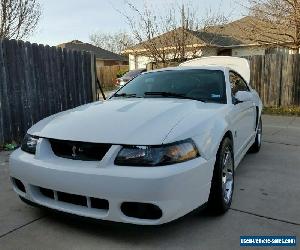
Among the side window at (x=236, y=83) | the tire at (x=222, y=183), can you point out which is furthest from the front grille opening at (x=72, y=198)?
the side window at (x=236, y=83)

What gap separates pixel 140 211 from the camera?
2643mm

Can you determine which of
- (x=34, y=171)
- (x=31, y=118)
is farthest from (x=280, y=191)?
(x=31, y=118)

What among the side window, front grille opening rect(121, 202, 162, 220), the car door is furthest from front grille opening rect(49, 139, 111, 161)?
the side window

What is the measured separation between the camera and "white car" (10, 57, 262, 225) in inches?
101

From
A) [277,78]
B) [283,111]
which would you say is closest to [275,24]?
[277,78]

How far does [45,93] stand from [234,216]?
203 inches

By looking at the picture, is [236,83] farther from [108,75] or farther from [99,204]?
[108,75]

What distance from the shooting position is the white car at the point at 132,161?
2.57 m

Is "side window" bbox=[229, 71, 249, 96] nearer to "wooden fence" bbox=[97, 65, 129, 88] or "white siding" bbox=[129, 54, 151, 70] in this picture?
"white siding" bbox=[129, 54, 151, 70]

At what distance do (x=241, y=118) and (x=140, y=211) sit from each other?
6.77 feet

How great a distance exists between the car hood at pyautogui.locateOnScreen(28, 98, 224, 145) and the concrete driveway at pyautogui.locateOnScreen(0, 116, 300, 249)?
67 centimetres

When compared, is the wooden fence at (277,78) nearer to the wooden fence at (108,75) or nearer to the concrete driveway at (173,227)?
the concrete driveway at (173,227)

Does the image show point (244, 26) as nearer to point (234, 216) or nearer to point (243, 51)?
point (243, 51)

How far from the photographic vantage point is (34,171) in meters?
2.89
